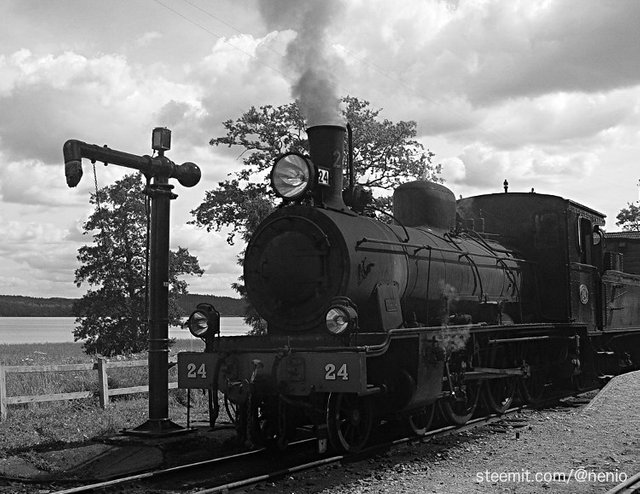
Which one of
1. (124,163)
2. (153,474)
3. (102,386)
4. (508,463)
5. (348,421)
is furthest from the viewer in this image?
(102,386)

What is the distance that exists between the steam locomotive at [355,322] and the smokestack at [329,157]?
1 cm

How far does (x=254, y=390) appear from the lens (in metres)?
7.64

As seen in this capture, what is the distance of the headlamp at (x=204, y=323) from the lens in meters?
8.51

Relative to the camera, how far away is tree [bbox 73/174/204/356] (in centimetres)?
3112

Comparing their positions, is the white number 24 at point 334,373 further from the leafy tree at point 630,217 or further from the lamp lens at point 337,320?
the leafy tree at point 630,217

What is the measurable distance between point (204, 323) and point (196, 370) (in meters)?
0.61

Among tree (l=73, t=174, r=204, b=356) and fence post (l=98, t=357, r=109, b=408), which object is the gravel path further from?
tree (l=73, t=174, r=204, b=356)

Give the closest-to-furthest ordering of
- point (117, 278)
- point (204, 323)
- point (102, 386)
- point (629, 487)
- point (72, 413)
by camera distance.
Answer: point (629, 487) < point (204, 323) < point (72, 413) < point (102, 386) < point (117, 278)

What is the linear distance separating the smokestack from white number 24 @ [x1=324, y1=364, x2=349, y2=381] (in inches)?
80.5

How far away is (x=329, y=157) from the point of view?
828 cm

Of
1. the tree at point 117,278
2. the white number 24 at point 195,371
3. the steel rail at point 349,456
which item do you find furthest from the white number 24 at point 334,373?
the tree at point 117,278

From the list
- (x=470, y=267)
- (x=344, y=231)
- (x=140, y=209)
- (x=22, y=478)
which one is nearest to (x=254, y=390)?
(x=344, y=231)


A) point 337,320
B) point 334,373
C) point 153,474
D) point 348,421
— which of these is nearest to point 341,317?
point 337,320

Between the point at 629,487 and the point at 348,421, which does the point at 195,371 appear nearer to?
the point at 348,421
